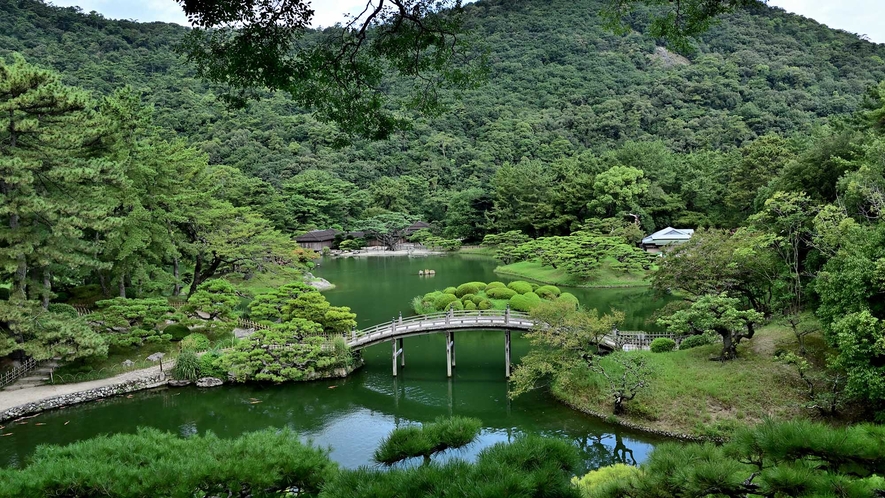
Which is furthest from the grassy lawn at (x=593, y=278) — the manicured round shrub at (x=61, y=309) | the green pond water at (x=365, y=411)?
the manicured round shrub at (x=61, y=309)

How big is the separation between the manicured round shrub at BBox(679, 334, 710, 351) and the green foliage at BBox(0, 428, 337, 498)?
40.7ft

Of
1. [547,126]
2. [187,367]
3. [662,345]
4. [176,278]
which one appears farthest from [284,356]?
[547,126]

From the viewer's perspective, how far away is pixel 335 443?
11898 millimetres

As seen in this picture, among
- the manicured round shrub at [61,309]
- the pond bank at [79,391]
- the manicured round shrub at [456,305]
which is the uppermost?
the manicured round shrub at [61,309]

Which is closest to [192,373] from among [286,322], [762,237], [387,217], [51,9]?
[286,322]

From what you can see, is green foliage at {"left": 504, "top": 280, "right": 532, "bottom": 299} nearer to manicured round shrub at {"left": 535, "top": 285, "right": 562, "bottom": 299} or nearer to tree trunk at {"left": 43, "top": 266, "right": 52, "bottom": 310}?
manicured round shrub at {"left": 535, "top": 285, "right": 562, "bottom": 299}

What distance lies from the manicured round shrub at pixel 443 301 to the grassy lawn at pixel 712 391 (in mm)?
9373

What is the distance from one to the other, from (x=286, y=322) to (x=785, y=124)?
189 ft

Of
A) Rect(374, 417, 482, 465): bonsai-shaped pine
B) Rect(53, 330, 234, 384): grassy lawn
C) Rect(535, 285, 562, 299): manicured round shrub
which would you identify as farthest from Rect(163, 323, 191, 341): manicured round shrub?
Rect(374, 417, 482, 465): bonsai-shaped pine

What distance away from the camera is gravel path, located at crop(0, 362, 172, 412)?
13.4 metres

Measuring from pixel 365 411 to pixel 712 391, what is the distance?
8.12m

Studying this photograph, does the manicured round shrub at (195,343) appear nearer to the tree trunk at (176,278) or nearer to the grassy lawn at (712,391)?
the tree trunk at (176,278)

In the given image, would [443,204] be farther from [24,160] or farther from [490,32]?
[490,32]

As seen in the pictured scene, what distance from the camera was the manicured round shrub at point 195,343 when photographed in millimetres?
16562
